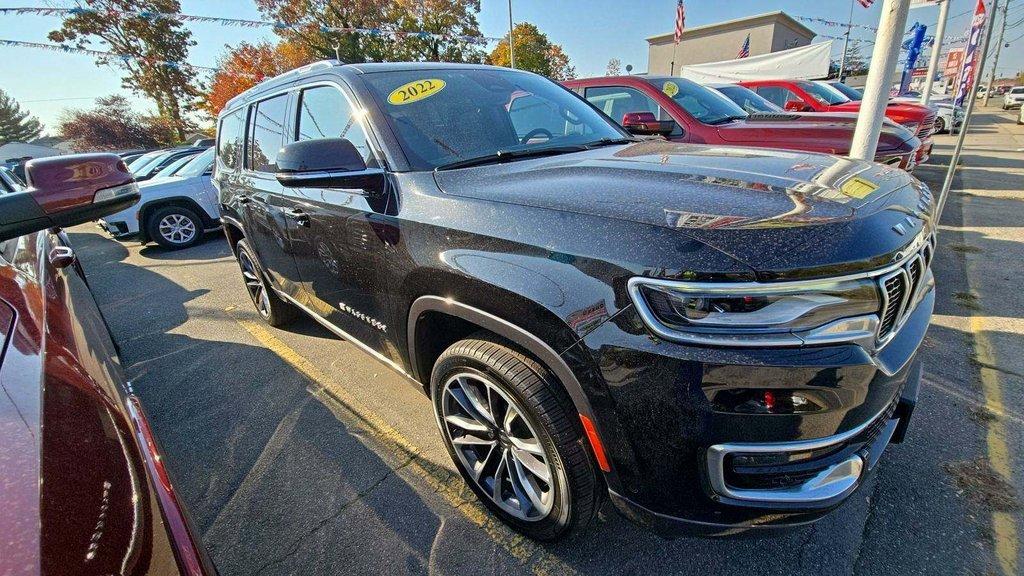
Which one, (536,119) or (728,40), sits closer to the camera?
(536,119)

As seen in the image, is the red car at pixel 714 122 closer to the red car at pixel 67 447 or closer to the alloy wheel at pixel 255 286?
the alloy wheel at pixel 255 286

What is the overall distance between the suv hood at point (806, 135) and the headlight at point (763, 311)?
4246mm

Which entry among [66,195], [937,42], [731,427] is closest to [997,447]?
[731,427]

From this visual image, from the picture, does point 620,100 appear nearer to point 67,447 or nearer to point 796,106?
point 796,106

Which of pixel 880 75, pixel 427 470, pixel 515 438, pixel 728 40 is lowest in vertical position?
pixel 427 470

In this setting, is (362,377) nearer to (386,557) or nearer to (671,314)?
(386,557)

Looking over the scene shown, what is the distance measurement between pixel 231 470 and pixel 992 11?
673 cm

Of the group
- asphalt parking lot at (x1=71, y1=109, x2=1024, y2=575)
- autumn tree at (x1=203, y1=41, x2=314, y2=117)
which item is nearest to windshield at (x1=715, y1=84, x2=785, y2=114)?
asphalt parking lot at (x1=71, y1=109, x2=1024, y2=575)

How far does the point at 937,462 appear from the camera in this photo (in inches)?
82.7

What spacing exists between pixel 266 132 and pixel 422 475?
244cm

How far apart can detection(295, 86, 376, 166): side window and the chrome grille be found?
1.87m

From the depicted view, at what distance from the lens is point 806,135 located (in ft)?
15.8

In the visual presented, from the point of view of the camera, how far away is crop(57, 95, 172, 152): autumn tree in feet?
115

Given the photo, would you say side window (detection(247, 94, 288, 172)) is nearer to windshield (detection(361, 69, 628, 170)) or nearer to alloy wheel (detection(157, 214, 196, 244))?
windshield (detection(361, 69, 628, 170))
